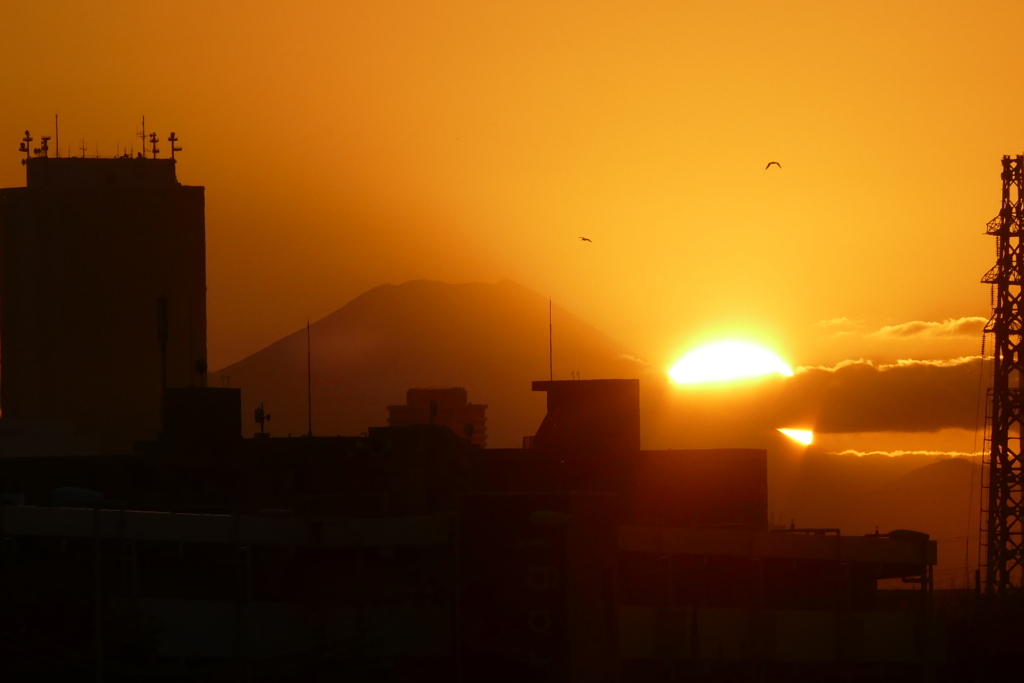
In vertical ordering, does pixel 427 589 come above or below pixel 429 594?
above

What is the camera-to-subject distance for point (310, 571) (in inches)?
1806

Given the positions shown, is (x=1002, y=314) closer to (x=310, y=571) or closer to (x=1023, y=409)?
(x=1023, y=409)

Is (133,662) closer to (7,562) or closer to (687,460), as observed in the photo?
(7,562)

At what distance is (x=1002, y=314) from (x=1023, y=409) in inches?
189

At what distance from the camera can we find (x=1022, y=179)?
240 feet

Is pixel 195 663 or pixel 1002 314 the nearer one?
pixel 195 663

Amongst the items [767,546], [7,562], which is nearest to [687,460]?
[767,546]

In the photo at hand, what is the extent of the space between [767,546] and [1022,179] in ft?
Result: 102

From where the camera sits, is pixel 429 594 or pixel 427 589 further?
pixel 427 589

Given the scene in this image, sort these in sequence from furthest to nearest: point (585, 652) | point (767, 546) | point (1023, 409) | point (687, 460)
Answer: point (1023, 409) → point (687, 460) → point (767, 546) → point (585, 652)

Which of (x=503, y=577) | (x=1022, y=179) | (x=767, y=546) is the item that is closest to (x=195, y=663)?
(x=503, y=577)

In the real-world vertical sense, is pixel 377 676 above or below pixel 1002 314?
below

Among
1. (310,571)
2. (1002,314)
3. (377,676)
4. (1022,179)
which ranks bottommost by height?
(377,676)

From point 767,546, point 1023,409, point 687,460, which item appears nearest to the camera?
point 767,546
